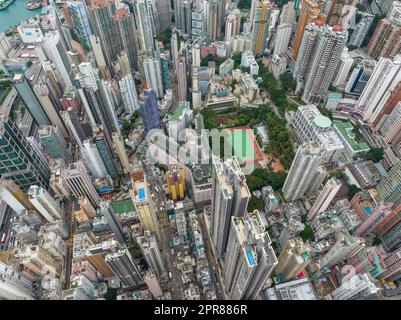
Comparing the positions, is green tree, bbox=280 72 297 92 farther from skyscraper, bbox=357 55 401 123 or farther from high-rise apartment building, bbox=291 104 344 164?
skyscraper, bbox=357 55 401 123

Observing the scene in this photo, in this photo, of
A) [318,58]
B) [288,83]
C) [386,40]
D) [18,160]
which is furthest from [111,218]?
[386,40]

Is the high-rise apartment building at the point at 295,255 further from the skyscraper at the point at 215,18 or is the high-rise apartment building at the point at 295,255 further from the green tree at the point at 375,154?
the skyscraper at the point at 215,18

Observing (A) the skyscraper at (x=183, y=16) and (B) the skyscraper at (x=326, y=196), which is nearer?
(B) the skyscraper at (x=326, y=196)

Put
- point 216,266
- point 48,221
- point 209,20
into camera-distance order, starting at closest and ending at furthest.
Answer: point 216,266, point 48,221, point 209,20

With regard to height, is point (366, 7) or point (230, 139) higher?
point (366, 7)

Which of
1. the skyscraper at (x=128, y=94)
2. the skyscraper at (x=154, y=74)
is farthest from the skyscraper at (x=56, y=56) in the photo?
the skyscraper at (x=154, y=74)
